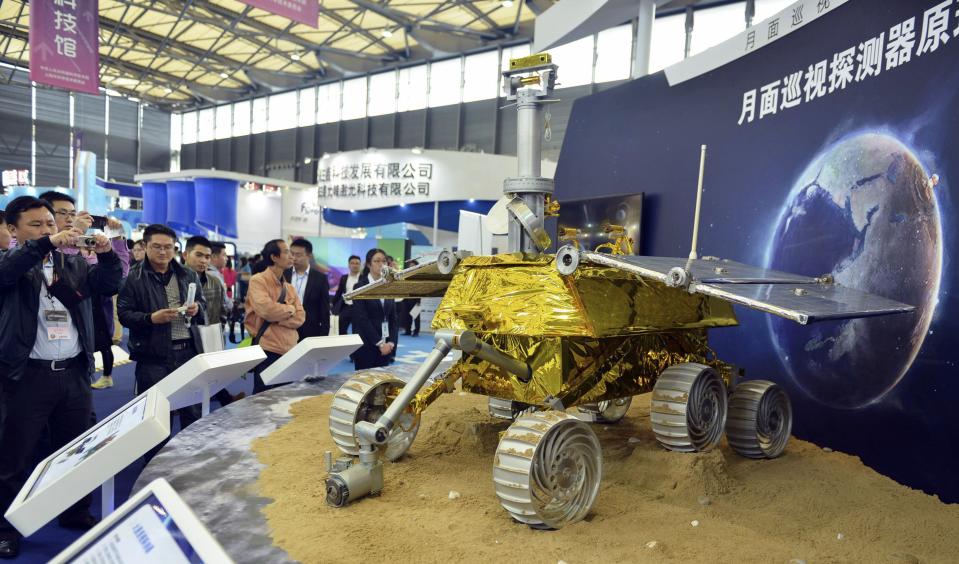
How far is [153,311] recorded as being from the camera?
12.3ft

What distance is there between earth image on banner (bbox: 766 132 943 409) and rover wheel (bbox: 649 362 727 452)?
45.9 inches

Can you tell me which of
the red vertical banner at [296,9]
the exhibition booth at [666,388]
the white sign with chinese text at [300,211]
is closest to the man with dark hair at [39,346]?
the exhibition booth at [666,388]

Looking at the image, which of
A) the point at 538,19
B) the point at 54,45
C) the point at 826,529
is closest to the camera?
the point at 826,529

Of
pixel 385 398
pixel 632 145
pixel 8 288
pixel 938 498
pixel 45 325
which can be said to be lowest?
pixel 938 498

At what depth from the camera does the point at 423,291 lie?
3.63 meters

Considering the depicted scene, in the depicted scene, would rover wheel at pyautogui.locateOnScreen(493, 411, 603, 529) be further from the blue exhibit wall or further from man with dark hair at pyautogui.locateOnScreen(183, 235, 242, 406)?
man with dark hair at pyautogui.locateOnScreen(183, 235, 242, 406)

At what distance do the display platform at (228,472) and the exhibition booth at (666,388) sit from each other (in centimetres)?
1

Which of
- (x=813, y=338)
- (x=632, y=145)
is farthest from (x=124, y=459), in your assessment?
(x=632, y=145)

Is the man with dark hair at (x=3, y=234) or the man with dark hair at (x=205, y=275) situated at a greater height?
the man with dark hair at (x=3, y=234)

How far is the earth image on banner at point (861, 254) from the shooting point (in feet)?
10.2

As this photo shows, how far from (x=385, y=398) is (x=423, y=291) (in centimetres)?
91

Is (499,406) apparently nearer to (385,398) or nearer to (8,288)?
(385,398)

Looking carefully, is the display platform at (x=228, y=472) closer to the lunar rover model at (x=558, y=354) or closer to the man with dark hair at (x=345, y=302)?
the lunar rover model at (x=558, y=354)

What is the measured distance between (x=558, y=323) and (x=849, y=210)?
2.24 metres
